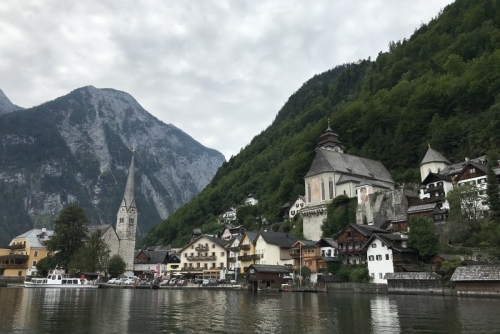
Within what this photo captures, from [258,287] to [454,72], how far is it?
69.1 metres

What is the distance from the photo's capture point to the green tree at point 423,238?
173ft

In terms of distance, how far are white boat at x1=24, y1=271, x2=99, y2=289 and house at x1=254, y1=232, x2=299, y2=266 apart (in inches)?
1094

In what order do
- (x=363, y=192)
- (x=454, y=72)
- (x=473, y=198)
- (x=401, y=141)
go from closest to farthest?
(x=473, y=198), (x=363, y=192), (x=401, y=141), (x=454, y=72)

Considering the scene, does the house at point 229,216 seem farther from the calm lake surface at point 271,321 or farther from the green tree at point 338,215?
the calm lake surface at point 271,321

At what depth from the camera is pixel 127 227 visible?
123 meters

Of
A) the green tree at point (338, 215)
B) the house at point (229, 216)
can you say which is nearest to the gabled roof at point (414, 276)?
the green tree at point (338, 215)

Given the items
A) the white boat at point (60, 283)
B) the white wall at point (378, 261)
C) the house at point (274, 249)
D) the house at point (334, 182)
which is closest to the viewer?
the white wall at point (378, 261)

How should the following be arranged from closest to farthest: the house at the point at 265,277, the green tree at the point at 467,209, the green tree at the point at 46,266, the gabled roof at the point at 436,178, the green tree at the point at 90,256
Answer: the green tree at the point at 467,209, the gabled roof at the point at 436,178, the house at the point at 265,277, the green tree at the point at 90,256, the green tree at the point at 46,266

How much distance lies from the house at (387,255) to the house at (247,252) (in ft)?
81.7

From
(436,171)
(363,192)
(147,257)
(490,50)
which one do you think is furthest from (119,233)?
(490,50)

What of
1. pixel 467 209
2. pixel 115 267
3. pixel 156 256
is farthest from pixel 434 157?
pixel 156 256

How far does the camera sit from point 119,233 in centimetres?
12212

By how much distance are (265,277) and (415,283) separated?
80.3ft

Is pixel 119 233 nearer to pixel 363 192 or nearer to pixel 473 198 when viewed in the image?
pixel 363 192
